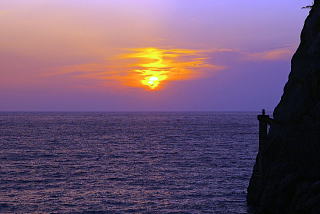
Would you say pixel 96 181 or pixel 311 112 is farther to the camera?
pixel 96 181

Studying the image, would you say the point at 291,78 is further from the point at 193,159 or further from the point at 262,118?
the point at 193,159

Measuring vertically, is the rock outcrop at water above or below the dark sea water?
above

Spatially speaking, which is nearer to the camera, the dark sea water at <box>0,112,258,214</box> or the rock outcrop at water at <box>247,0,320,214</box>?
the rock outcrop at water at <box>247,0,320,214</box>

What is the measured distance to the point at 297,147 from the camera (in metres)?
23.0

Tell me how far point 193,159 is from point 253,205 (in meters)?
25.6

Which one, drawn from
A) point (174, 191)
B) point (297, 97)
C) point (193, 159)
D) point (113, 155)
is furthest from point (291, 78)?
point (113, 155)

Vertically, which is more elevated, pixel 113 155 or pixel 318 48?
pixel 318 48

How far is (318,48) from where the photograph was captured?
24.6 m

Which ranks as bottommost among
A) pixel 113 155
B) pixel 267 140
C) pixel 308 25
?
pixel 113 155

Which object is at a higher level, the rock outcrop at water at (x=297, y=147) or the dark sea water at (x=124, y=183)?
the rock outcrop at water at (x=297, y=147)

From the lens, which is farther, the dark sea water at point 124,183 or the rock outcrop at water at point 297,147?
the dark sea water at point 124,183

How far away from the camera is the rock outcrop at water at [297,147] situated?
20328mm

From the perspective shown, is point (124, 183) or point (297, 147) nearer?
point (297, 147)

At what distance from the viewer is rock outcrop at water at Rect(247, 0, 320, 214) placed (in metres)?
20.3
